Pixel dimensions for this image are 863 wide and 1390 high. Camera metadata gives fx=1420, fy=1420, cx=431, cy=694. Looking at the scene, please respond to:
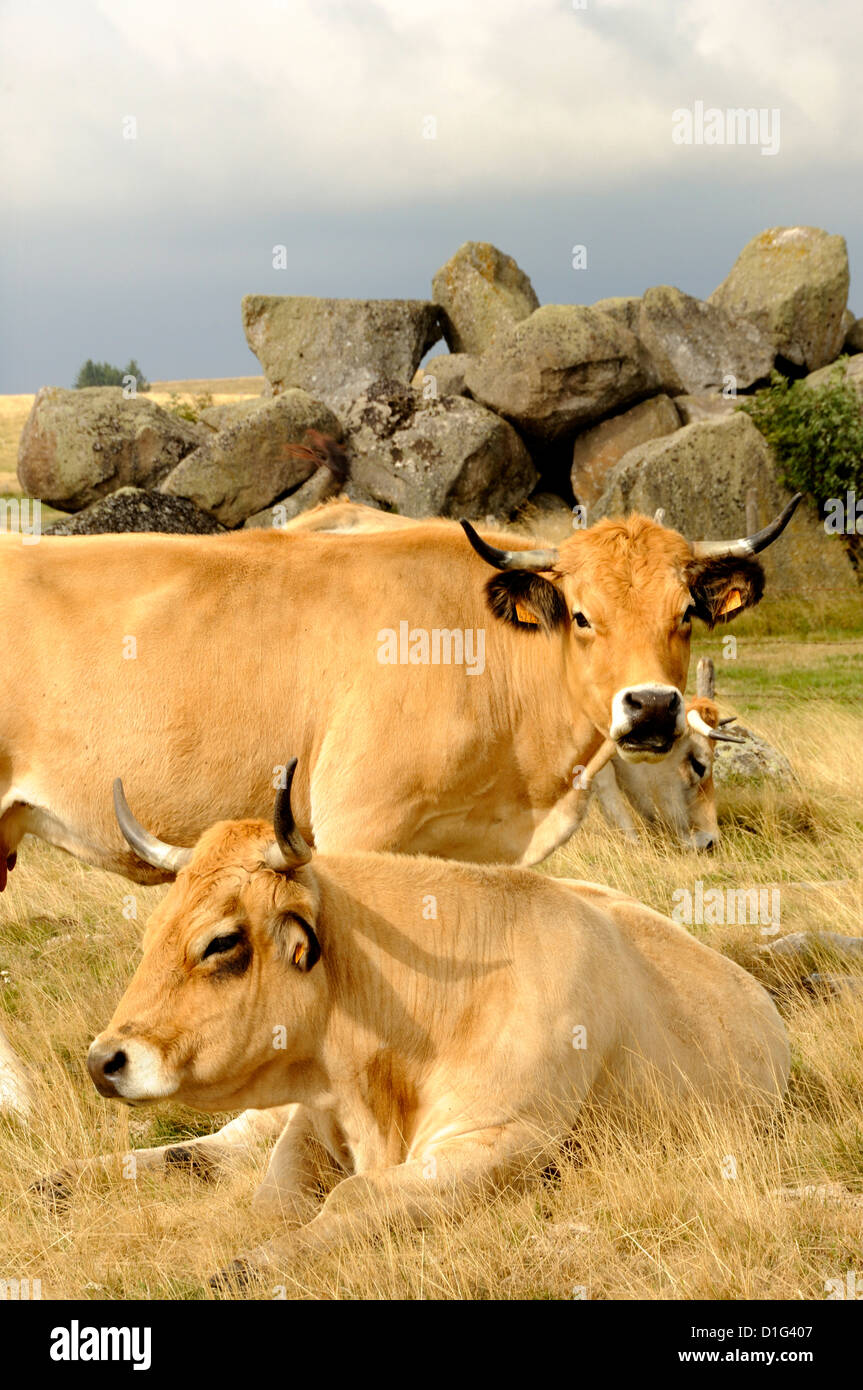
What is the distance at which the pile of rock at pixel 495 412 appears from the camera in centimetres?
2511

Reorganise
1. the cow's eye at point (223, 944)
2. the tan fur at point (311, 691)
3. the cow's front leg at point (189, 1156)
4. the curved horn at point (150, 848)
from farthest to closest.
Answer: the tan fur at point (311, 691) < the cow's front leg at point (189, 1156) < the curved horn at point (150, 848) < the cow's eye at point (223, 944)

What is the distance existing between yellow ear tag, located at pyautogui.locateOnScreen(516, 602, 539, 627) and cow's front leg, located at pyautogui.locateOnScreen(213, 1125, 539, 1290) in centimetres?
304

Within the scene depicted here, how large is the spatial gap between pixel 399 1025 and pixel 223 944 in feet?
2.60

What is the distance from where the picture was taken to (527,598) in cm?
732

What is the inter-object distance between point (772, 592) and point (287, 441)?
30.0 ft

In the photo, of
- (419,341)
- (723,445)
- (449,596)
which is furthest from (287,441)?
(449,596)

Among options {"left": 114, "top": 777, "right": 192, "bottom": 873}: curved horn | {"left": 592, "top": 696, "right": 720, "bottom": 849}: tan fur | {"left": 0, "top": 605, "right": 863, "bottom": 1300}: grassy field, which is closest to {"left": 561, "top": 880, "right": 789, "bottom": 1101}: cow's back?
{"left": 0, "top": 605, "right": 863, "bottom": 1300}: grassy field

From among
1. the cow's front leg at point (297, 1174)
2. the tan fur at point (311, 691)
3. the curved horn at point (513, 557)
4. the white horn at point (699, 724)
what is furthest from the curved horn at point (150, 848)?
the white horn at point (699, 724)

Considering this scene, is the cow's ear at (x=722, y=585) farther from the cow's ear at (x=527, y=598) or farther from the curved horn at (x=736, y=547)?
the cow's ear at (x=527, y=598)

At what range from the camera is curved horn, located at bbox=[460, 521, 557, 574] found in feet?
23.3

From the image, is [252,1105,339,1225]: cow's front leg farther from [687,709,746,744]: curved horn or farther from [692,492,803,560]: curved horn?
[687,709,746,744]: curved horn

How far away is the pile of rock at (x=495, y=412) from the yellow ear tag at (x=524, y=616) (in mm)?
15853

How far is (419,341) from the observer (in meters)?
30.4

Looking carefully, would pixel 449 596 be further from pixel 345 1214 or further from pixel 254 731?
pixel 345 1214
